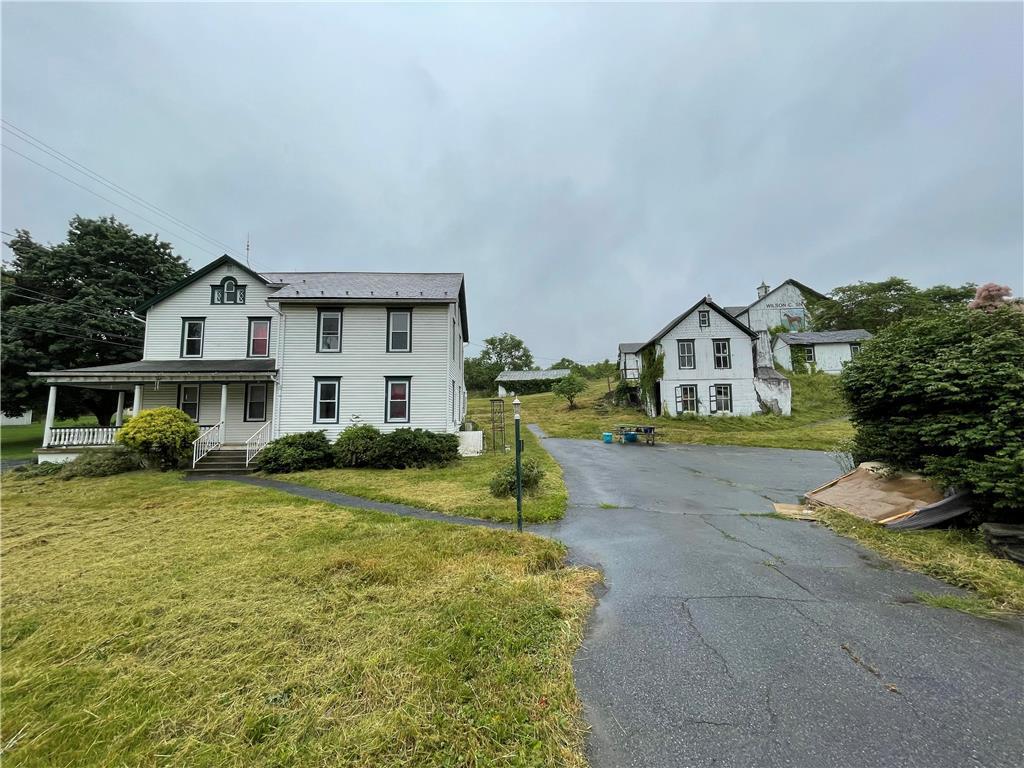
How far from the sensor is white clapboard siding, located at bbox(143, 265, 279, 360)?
16094 millimetres

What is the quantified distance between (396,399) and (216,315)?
8949 millimetres

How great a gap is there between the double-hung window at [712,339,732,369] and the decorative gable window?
27829 millimetres

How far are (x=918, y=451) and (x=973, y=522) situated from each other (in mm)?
1235

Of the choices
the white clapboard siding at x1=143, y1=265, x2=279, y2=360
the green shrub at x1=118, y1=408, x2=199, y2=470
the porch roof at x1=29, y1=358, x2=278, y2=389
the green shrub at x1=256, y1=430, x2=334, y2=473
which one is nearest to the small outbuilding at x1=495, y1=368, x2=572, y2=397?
the white clapboard siding at x1=143, y1=265, x2=279, y2=360

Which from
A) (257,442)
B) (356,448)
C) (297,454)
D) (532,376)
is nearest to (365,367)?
(356,448)

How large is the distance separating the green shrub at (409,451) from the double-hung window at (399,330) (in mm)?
3698

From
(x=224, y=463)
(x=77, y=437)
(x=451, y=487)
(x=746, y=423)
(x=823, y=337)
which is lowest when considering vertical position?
(x=451, y=487)

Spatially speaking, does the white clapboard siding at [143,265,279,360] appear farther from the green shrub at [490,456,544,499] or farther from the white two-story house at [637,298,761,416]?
the white two-story house at [637,298,761,416]

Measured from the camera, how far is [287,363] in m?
14.9

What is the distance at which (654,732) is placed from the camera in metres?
2.27

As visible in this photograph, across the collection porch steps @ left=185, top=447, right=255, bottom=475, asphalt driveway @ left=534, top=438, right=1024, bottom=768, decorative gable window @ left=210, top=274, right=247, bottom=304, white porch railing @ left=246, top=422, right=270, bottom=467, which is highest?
decorative gable window @ left=210, top=274, right=247, bottom=304

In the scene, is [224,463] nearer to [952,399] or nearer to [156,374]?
[156,374]

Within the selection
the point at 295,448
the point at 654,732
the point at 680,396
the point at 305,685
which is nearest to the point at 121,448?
the point at 295,448

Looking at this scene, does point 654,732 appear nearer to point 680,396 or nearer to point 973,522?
point 973,522
